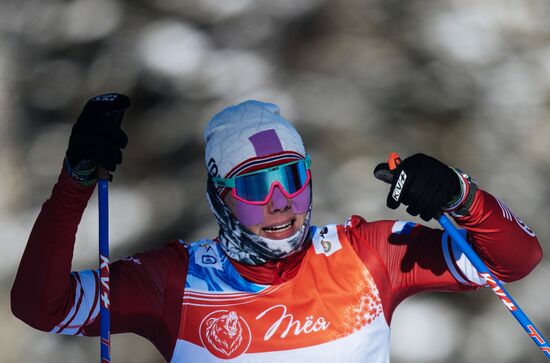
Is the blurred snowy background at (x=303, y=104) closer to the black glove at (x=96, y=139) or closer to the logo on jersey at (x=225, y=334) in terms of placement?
the logo on jersey at (x=225, y=334)

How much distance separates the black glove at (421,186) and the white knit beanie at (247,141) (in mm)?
394

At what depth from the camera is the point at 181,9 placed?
6008 mm

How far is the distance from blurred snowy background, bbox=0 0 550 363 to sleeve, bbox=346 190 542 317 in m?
1.82

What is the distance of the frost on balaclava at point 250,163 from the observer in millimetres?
3010

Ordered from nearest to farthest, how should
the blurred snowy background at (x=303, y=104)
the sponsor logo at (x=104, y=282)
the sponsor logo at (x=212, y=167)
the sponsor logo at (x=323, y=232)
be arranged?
1. the sponsor logo at (x=104, y=282)
2. the sponsor logo at (x=212, y=167)
3. the sponsor logo at (x=323, y=232)
4. the blurred snowy background at (x=303, y=104)

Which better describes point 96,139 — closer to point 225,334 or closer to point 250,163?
point 250,163

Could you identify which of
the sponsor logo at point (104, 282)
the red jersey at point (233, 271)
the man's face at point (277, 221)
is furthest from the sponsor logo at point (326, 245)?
the sponsor logo at point (104, 282)

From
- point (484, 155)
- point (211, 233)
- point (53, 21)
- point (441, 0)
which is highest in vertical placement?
point (441, 0)

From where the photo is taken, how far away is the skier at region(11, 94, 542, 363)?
2854mm

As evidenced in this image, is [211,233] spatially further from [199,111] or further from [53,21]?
[53,21]

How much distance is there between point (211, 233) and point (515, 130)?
1.89 metres

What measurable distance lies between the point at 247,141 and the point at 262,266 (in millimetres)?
399

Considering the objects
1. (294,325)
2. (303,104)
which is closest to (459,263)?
(294,325)

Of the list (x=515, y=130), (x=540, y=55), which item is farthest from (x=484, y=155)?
(x=540, y=55)
